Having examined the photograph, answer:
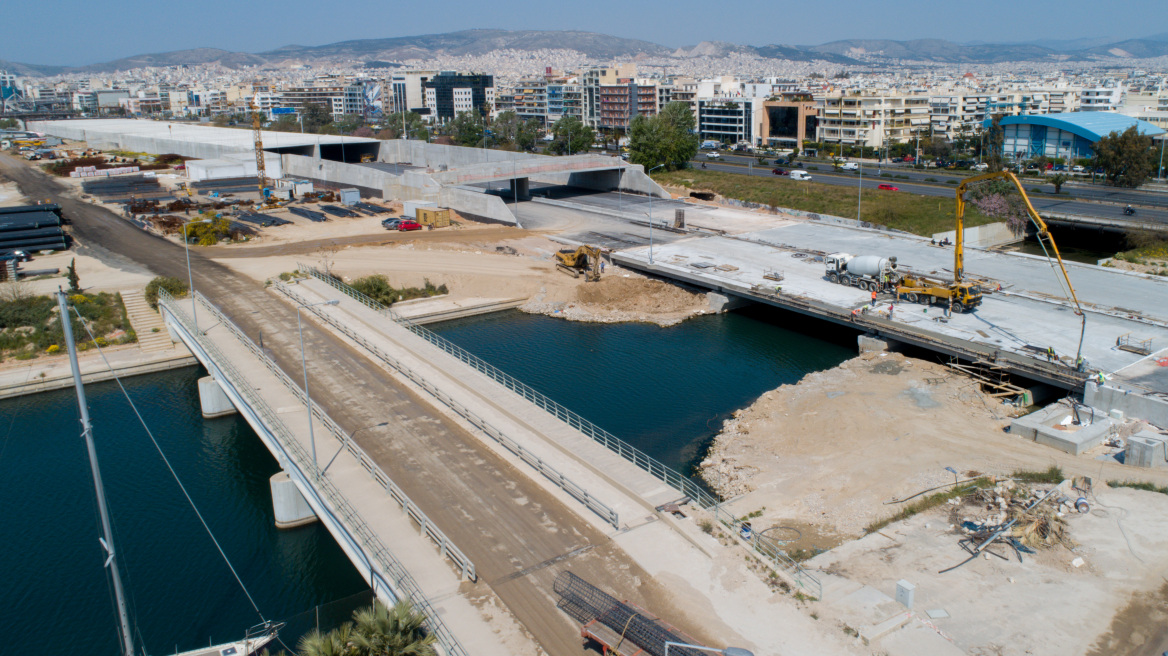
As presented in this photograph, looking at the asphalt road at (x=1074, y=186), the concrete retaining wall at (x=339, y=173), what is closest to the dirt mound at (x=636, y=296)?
the concrete retaining wall at (x=339, y=173)

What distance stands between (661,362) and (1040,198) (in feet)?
195

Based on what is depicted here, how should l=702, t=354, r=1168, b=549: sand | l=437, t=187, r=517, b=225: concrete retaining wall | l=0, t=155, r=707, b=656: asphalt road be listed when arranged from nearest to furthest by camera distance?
l=0, t=155, r=707, b=656: asphalt road
l=702, t=354, r=1168, b=549: sand
l=437, t=187, r=517, b=225: concrete retaining wall

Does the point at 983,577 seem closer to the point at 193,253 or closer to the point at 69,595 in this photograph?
the point at 69,595

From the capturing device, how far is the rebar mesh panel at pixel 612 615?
17609mm

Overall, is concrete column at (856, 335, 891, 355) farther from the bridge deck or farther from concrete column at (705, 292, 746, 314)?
concrete column at (705, 292, 746, 314)

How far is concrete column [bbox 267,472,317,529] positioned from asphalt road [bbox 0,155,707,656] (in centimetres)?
293

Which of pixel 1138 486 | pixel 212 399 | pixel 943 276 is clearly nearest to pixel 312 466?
pixel 212 399

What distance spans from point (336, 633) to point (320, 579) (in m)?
9.63

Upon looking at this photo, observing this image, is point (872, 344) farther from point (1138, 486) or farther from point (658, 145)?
point (658, 145)

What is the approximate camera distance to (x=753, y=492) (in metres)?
28.3

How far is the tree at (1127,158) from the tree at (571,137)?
65.8m

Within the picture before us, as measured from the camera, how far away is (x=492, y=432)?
2886 cm

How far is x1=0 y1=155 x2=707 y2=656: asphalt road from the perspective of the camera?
2017 centimetres

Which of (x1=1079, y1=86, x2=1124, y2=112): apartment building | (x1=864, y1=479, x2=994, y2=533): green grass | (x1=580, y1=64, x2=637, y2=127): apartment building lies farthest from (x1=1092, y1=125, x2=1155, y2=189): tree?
(x1=580, y1=64, x2=637, y2=127): apartment building
